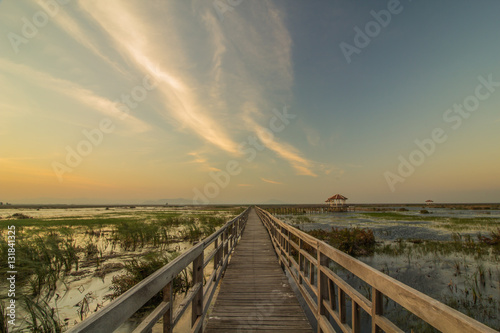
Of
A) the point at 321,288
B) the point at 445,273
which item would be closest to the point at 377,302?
the point at 321,288

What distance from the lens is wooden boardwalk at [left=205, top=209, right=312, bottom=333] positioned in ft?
12.1

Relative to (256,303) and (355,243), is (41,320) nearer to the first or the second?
(256,303)

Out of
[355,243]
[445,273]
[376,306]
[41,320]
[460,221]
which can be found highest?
[376,306]

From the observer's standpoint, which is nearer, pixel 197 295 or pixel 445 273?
pixel 197 295

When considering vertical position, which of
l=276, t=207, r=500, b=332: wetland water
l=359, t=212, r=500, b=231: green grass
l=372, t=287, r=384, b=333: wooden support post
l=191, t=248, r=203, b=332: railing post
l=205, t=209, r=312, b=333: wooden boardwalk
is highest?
l=372, t=287, r=384, b=333: wooden support post

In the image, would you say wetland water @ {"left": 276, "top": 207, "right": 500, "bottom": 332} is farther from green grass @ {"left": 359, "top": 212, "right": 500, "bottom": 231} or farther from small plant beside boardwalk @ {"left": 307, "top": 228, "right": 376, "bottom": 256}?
green grass @ {"left": 359, "top": 212, "right": 500, "bottom": 231}

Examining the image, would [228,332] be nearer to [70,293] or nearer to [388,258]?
[70,293]

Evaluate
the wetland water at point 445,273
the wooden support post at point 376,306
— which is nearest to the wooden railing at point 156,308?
the wooden support post at point 376,306

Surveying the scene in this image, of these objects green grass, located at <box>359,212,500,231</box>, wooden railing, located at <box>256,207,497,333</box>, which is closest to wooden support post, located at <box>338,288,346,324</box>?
wooden railing, located at <box>256,207,497,333</box>

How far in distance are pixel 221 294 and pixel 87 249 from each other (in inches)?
341

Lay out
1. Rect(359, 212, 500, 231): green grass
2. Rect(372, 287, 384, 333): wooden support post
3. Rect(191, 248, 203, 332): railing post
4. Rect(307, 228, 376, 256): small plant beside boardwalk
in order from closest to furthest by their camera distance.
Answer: Rect(372, 287, 384, 333): wooden support post
Rect(191, 248, 203, 332): railing post
Rect(307, 228, 376, 256): small plant beside boardwalk
Rect(359, 212, 500, 231): green grass

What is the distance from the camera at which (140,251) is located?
10844 mm

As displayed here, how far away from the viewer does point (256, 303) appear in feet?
14.8

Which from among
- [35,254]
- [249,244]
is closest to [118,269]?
[35,254]
